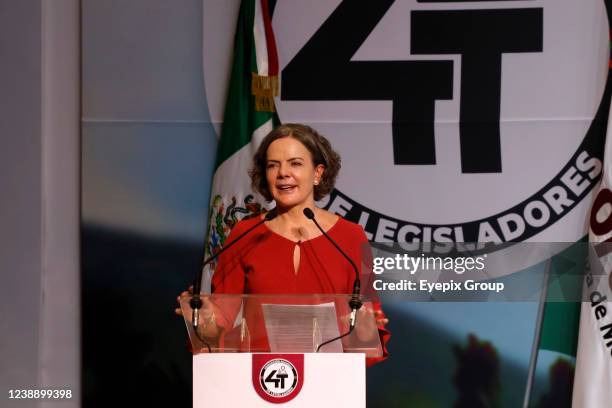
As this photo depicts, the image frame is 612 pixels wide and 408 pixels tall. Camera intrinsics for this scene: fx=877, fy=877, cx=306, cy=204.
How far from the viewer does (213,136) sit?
4.34 m

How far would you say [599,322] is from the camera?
13.2 ft

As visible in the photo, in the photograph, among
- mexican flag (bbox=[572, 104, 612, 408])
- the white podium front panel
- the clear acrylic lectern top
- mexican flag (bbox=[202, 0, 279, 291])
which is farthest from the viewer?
mexican flag (bbox=[202, 0, 279, 291])

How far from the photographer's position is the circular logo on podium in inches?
88.6

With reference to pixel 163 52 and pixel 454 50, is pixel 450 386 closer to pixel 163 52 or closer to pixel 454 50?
pixel 454 50

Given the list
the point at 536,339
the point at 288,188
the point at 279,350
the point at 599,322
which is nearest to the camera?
the point at 279,350

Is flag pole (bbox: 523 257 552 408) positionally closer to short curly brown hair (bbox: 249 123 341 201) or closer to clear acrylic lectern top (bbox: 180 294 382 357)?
short curly brown hair (bbox: 249 123 341 201)

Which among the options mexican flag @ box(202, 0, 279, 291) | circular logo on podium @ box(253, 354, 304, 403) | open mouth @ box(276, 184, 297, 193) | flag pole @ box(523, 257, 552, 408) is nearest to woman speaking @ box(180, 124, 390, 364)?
open mouth @ box(276, 184, 297, 193)

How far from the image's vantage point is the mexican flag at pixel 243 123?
4.18 metres

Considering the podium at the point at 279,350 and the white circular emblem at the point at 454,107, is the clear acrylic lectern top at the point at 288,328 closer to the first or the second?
the podium at the point at 279,350

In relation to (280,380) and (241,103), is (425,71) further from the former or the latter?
(280,380)

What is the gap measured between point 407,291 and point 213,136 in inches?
48.0

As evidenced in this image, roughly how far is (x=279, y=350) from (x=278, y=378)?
15 cm

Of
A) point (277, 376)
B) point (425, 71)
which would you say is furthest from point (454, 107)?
point (277, 376)

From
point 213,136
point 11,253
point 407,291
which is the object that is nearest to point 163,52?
point 213,136
